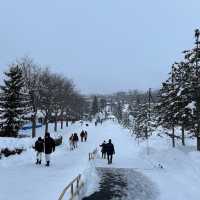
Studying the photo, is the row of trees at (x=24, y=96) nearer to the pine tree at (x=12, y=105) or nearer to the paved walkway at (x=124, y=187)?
the pine tree at (x=12, y=105)

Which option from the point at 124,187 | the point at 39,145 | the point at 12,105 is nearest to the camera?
the point at 124,187

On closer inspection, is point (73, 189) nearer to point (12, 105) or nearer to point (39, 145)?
point (39, 145)

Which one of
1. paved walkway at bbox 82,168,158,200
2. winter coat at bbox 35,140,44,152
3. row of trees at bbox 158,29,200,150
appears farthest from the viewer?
row of trees at bbox 158,29,200,150

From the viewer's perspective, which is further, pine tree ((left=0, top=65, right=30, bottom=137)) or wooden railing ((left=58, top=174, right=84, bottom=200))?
pine tree ((left=0, top=65, right=30, bottom=137))

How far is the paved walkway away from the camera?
13.6 meters

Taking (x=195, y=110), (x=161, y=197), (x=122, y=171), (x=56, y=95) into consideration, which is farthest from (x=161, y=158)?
(x=56, y=95)

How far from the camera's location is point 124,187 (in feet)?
51.3

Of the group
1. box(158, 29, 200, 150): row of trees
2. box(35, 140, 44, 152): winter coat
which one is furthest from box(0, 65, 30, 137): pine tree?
box(35, 140, 44, 152): winter coat

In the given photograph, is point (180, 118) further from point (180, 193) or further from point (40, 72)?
point (40, 72)

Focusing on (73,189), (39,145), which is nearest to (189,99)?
(39,145)

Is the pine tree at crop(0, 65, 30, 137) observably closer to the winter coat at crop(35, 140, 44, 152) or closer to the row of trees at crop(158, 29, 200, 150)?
the row of trees at crop(158, 29, 200, 150)

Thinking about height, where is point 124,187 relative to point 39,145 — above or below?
below

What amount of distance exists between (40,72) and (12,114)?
17.1 m

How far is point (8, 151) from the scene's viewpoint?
2058cm
